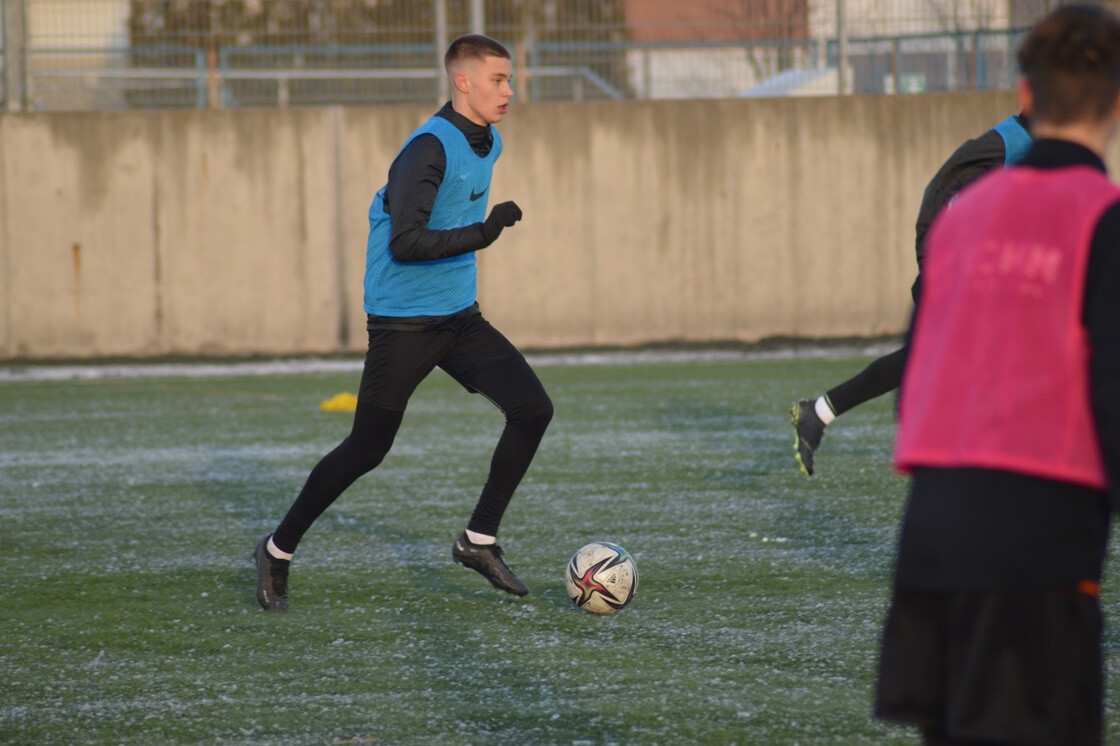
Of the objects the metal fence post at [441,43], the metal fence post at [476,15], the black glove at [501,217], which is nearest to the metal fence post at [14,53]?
the metal fence post at [441,43]

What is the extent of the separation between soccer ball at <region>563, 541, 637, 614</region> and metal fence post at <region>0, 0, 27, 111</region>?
1320 centimetres

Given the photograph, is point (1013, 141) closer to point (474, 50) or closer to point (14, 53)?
point (474, 50)

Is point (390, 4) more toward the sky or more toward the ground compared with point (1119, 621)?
more toward the sky

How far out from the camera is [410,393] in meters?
4.97

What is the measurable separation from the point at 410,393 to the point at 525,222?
36.8 ft

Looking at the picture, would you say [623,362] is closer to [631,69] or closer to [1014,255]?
[631,69]

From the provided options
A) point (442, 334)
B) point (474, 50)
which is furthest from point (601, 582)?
point (474, 50)

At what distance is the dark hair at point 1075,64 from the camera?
7.00 ft

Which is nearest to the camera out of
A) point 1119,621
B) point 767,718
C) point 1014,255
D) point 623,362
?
point 1014,255

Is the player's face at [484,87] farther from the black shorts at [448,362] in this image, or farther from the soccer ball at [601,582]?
the soccer ball at [601,582]

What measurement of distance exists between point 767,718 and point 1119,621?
159 centimetres

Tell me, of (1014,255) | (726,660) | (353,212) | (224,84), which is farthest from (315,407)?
(1014,255)

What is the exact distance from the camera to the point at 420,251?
4.75m

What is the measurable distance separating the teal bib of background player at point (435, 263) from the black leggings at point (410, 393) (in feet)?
0.34
